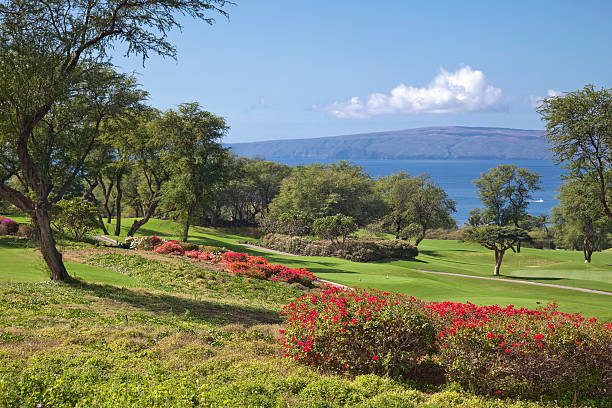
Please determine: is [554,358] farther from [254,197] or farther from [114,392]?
[254,197]

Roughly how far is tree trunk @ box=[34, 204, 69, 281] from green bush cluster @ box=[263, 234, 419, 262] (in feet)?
104

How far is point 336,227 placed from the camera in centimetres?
4372

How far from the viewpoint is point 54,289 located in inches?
534

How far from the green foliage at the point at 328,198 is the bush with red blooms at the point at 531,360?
49914mm

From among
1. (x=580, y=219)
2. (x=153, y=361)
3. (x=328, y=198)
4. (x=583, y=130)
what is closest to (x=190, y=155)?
(x=328, y=198)

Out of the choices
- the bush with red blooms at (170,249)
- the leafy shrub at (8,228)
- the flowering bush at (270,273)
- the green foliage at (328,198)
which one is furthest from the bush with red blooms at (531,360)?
the green foliage at (328,198)

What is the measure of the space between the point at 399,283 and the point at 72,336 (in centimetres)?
1940

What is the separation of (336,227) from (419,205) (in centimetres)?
2452

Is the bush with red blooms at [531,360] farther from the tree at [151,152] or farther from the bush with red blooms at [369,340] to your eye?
the tree at [151,152]

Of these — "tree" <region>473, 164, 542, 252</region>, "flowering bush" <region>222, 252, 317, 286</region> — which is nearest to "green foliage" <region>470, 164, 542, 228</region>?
"tree" <region>473, 164, 542, 252</region>

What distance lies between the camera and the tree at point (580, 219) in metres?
28.9

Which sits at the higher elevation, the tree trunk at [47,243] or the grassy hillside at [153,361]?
the tree trunk at [47,243]

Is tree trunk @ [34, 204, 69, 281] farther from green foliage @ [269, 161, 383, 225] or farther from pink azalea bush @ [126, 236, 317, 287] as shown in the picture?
green foliage @ [269, 161, 383, 225]

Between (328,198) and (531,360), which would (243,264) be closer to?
(531,360)
